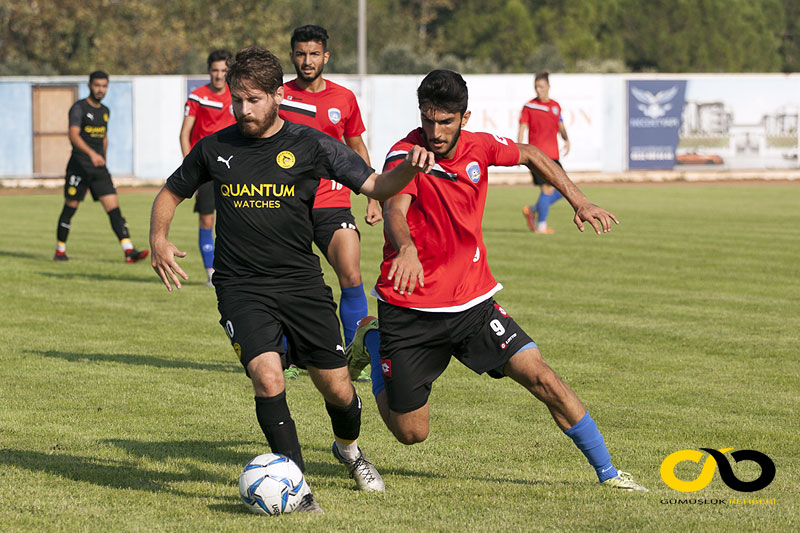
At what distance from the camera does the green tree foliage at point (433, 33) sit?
47188 millimetres

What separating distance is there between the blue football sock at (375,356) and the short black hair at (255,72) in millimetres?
1534

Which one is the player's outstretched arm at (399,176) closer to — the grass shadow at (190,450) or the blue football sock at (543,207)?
the grass shadow at (190,450)

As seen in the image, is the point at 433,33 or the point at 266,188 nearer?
the point at 266,188

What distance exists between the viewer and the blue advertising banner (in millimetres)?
33188

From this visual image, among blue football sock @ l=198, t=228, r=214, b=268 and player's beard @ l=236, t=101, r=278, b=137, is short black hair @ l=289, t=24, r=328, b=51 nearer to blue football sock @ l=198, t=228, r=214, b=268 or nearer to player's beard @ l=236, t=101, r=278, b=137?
player's beard @ l=236, t=101, r=278, b=137

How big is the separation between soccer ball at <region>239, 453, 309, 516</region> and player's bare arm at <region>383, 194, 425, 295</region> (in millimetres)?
951

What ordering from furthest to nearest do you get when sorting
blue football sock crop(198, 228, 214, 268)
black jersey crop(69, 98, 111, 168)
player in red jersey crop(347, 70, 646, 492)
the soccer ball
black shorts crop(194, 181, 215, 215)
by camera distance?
black jersey crop(69, 98, 111, 168)
blue football sock crop(198, 228, 214, 268)
black shorts crop(194, 181, 215, 215)
player in red jersey crop(347, 70, 646, 492)
the soccer ball

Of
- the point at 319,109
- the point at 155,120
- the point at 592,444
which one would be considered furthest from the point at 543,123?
the point at 155,120

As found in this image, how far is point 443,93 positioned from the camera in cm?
520

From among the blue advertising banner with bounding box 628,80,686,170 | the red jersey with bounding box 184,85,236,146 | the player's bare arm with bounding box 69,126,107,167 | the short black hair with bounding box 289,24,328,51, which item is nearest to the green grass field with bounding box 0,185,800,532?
the player's bare arm with bounding box 69,126,107,167

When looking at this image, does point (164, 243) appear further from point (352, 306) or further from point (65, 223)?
point (65, 223)

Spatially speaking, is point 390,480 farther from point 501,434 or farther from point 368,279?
point 368,279

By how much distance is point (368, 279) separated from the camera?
44.1 feet

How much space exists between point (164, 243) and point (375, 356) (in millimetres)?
1383
